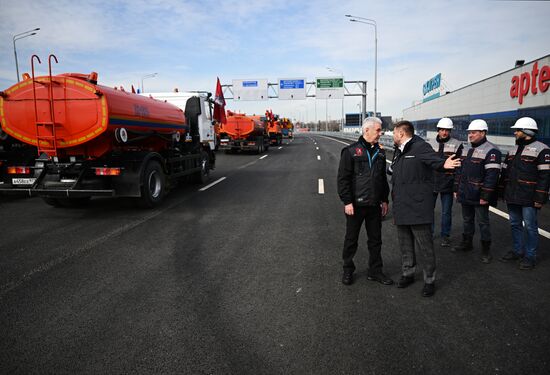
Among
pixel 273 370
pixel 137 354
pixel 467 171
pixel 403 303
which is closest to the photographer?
pixel 273 370

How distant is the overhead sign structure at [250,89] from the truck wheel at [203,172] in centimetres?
2974

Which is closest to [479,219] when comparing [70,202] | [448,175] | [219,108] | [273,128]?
[448,175]

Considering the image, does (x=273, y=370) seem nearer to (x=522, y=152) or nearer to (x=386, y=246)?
(x=386, y=246)

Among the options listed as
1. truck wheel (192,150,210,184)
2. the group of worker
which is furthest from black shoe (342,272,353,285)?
truck wheel (192,150,210,184)

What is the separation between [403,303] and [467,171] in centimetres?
233

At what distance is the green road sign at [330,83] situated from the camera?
3984 cm

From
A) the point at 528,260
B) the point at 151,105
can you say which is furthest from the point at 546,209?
the point at 151,105

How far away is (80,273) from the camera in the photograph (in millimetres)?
4379

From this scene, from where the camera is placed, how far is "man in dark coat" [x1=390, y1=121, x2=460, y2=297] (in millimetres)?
3723

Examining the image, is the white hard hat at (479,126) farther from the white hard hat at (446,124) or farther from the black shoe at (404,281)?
the black shoe at (404,281)

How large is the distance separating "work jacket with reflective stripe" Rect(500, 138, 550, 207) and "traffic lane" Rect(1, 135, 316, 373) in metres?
3.35

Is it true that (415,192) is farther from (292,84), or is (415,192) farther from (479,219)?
(292,84)

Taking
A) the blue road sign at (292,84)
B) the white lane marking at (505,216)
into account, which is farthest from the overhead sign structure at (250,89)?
the white lane marking at (505,216)

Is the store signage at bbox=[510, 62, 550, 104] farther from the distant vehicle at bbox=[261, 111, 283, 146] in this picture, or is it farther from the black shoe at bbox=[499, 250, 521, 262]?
the black shoe at bbox=[499, 250, 521, 262]
